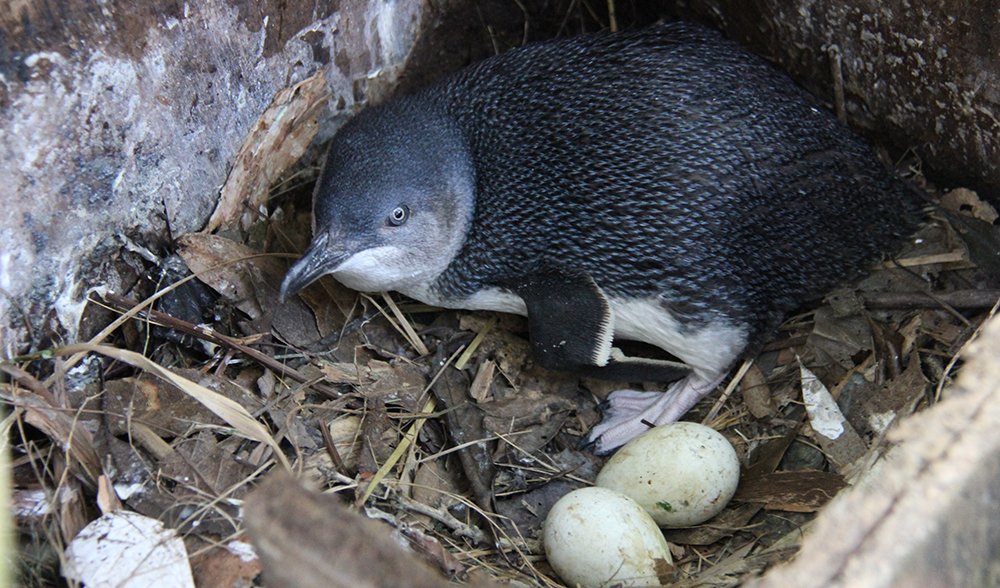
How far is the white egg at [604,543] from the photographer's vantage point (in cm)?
285

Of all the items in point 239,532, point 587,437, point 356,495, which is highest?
point 239,532

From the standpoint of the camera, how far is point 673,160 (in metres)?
3.36

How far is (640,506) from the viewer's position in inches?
122

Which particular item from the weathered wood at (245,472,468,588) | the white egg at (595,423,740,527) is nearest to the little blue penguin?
the white egg at (595,423,740,527)

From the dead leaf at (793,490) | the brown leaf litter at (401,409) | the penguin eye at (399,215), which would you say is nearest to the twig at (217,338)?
the brown leaf litter at (401,409)

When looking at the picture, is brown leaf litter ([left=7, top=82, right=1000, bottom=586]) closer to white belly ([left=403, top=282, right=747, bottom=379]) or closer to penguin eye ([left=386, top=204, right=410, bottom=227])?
white belly ([left=403, top=282, right=747, bottom=379])

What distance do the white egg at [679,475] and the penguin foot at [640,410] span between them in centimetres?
38

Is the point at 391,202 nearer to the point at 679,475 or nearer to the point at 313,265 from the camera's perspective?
the point at 313,265

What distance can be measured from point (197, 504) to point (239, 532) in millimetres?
191

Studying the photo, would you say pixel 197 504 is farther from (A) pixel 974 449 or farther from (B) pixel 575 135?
(A) pixel 974 449

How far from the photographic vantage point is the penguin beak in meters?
3.35

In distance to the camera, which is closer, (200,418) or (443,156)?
(200,418)

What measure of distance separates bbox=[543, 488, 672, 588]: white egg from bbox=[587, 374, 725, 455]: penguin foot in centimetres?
65

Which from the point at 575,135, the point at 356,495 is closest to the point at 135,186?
the point at 356,495
